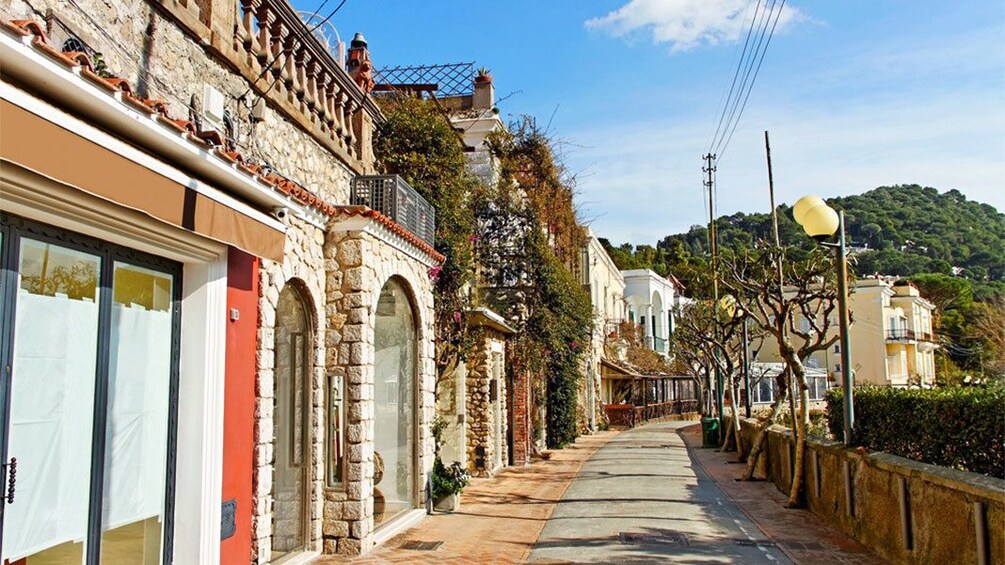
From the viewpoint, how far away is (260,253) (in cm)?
618

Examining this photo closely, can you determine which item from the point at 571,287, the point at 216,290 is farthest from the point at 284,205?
the point at 571,287

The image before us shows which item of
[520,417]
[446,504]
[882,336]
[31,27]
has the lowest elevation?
[446,504]

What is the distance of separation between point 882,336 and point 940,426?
52741mm

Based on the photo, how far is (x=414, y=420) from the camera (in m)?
11.3

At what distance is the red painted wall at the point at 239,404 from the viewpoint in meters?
6.33

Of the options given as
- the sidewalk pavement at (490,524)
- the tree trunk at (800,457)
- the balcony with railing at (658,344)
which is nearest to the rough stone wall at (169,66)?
the sidewalk pavement at (490,524)

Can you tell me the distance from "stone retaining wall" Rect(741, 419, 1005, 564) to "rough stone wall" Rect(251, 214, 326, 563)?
5.95 metres

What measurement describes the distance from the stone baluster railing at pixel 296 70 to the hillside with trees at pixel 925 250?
32053 millimetres

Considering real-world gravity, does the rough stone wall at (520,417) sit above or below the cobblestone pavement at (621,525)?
above

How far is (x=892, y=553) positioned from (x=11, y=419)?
814 cm

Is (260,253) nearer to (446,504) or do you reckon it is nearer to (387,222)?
(387,222)

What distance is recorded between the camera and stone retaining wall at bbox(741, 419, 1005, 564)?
6594 millimetres

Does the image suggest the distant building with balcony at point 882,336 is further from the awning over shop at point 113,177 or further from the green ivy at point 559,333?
the awning over shop at point 113,177

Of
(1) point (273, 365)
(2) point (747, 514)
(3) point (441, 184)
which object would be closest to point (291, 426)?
(1) point (273, 365)
